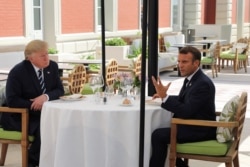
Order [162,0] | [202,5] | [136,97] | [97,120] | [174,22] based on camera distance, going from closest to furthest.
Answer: [97,120] → [136,97] → [162,0] → [174,22] → [202,5]

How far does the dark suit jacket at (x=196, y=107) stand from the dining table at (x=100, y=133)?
0.55ft

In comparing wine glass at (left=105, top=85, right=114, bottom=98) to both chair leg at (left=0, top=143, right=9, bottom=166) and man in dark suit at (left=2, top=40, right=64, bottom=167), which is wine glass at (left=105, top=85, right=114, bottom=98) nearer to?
man in dark suit at (left=2, top=40, right=64, bottom=167)

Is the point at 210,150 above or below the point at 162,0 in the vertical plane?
below

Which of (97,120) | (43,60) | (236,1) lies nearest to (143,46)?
(97,120)

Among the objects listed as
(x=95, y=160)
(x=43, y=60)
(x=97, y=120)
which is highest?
(x=43, y=60)

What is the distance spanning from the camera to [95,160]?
4.32 metres

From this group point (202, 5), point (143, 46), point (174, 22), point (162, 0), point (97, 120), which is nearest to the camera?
point (143, 46)

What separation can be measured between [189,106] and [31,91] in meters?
1.53

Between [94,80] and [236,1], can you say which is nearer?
[94,80]

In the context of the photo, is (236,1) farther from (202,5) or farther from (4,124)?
(4,124)

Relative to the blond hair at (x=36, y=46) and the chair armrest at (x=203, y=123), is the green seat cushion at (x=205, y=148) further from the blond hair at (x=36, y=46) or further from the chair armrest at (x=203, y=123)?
the blond hair at (x=36, y=46)

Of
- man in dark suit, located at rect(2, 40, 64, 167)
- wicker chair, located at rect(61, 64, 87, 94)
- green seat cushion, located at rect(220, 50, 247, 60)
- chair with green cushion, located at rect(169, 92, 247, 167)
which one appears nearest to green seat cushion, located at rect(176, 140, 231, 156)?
chair with green cushion, located at rect(169, 92, 247, 167)

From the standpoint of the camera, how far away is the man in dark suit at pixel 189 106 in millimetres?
4266

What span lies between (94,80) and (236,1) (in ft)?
80.0
